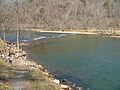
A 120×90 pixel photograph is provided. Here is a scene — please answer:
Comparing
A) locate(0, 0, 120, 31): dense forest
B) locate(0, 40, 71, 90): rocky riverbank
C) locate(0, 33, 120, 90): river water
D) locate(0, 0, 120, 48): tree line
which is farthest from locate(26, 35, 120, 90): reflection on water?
locate(0, 0, 120, 31): dense forest

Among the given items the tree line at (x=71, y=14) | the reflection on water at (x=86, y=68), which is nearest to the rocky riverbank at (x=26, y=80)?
the reflection on water at (x=86, y=68)

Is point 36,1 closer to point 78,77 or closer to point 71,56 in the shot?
point 71,56

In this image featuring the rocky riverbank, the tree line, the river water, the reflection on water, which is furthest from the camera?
the tree line

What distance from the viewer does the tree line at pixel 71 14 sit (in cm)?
14500

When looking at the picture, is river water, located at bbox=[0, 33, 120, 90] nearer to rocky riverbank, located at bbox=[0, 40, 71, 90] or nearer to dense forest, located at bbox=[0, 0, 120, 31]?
rocky riverbank, located at bbox=[0, 40, 71, 90]

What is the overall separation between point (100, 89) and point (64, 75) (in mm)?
8273

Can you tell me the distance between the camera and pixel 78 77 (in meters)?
39.3

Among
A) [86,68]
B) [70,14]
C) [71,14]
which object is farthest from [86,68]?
[70,14]

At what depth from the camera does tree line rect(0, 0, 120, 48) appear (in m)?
145

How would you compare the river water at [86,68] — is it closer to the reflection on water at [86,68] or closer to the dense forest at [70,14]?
the reflection on water at [86,68]

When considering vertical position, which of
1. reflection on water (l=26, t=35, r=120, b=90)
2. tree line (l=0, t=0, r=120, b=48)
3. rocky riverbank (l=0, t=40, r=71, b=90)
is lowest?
reflection on water (l=26, t=35, r=120, b=90)

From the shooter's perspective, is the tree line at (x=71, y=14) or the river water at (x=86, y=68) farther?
the tree line at (x=71, y=14)

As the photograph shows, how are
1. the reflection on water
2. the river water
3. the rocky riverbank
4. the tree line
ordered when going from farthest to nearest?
the tree line → the reflection on water → the river water → the rocky riverbank

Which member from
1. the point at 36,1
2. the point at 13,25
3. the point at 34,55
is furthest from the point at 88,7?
the point at 34,55
